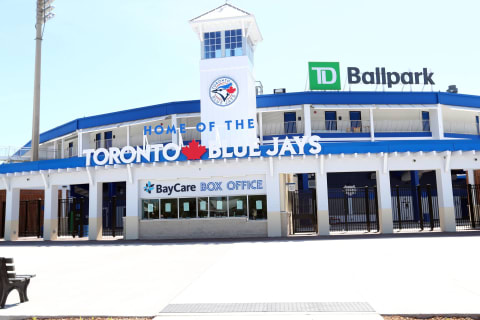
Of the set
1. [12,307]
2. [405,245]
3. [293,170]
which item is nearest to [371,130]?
[293,170]

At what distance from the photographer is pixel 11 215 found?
97.2 ft

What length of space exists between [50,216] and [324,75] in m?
24.9

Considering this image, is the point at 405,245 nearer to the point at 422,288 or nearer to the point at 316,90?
the point at 422,288

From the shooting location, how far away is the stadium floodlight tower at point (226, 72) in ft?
99.8

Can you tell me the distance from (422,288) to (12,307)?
320 inches

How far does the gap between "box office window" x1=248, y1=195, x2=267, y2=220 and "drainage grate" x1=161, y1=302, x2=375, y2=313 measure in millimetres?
17247

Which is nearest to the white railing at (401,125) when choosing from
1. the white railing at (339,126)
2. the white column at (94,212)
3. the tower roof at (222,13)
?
the white railing at (339,126)

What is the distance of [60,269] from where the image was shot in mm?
13492

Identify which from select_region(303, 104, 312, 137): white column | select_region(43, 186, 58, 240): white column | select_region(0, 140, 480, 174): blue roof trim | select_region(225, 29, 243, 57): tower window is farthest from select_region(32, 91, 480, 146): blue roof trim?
select_region(0, 140, 480, 174): blue roof trim

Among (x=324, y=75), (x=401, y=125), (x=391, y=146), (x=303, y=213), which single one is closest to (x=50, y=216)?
(x=303, y=213)

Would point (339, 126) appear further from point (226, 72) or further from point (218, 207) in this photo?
point (218, 207)

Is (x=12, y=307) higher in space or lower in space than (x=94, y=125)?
lower

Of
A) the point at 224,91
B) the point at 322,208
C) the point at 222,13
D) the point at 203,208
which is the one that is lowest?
the point at 322,208

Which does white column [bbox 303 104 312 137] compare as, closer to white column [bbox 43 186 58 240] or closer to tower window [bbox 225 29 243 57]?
tower window [bbox 225 29 243 57]
